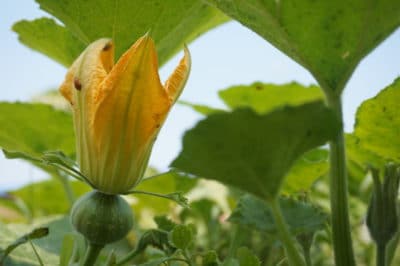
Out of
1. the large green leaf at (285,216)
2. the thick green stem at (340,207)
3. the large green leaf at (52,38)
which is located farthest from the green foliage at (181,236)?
the large green leaf at (52,38)

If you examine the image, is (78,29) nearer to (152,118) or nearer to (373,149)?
(152,118)

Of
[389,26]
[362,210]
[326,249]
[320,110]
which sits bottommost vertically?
[326,249]

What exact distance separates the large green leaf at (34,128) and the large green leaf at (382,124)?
2.18 ft

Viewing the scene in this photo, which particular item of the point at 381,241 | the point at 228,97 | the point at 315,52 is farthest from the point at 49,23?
the point at 381,241

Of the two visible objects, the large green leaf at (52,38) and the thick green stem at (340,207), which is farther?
the large green leaf at (52,38)

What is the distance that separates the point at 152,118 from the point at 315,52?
209mm

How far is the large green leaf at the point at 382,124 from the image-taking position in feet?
2.79

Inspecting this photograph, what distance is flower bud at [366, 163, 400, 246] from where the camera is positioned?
2.54ft

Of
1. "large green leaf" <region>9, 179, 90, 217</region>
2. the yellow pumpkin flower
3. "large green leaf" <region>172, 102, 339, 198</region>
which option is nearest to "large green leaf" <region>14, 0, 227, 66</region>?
the yellow pumpkin flower

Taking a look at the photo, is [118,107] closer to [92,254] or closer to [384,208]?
[92,254]

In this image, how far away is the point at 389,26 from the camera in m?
0.71

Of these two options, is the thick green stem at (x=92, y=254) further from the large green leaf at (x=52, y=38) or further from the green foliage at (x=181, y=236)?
the large green leaf at (x=52, y=38)

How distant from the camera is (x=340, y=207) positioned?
70 cm

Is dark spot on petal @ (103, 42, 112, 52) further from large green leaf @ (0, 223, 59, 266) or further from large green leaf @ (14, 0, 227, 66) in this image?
large green leaf @ (0, 223, 59, 266)
